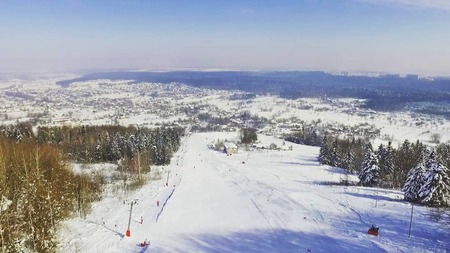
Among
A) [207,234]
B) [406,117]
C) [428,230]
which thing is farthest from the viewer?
[406,117]

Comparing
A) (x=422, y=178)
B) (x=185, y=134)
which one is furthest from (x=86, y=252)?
(x=185, y=134)

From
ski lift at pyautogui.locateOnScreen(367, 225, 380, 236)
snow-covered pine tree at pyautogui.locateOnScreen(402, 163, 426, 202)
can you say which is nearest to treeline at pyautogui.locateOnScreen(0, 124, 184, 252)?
ski lift at pyautogui.locateOnScreen(367, 225, 380, 236)

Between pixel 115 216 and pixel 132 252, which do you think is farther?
pixel 115 216

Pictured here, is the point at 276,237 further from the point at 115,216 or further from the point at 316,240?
the point at 115,216

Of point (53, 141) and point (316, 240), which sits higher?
point (316, 240)

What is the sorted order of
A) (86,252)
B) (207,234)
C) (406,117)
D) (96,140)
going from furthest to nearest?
(406,117)
(96,140)
(207,234)
(86,252)

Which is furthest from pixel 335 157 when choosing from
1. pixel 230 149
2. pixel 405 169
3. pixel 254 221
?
pixel 254 221

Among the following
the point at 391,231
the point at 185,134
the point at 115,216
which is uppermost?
the point at 391,231

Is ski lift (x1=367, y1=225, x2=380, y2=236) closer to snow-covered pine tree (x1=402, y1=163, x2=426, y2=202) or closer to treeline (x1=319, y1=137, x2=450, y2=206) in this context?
treeline (x1=319, y1=137, x2=450, y2=206)

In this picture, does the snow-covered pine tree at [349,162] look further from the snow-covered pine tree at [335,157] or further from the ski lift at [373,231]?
the ski lift at [373,231]
